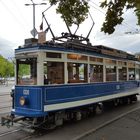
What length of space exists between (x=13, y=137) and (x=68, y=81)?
2790 millimetres

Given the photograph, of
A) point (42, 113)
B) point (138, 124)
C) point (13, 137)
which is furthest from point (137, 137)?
point (13, 137)

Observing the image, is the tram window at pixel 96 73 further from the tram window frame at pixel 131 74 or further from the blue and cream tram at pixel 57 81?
the tram window frame at pixel 131 74

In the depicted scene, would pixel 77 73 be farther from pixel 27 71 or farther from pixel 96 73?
pixel 27 71

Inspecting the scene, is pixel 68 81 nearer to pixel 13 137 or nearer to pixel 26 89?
pixel 26 89

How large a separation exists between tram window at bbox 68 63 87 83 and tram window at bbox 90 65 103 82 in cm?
57

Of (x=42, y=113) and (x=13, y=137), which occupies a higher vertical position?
(x=42, y=113)

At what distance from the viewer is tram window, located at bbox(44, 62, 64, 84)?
1050 cm

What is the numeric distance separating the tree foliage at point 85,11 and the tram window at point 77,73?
5.31 feet

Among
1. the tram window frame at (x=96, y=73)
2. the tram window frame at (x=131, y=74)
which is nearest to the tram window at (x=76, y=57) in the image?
the tram window frame at (x=96, y=73)

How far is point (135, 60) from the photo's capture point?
63.9ft

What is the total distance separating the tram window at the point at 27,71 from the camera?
413 inches

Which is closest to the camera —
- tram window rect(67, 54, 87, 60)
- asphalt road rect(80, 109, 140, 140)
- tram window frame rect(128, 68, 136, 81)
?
asphalt road rect(80, 109, 140, 140)

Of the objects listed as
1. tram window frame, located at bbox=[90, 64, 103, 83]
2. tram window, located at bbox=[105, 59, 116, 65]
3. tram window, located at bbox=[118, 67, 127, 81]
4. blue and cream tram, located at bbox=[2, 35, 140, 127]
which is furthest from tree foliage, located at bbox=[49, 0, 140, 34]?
tram window, located at bbox=[118, 67, 127, 81]

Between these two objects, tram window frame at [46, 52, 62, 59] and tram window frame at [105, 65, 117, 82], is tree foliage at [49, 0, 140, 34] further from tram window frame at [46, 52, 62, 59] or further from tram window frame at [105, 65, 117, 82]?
tram window frame at [105, 65, 117, 82]
